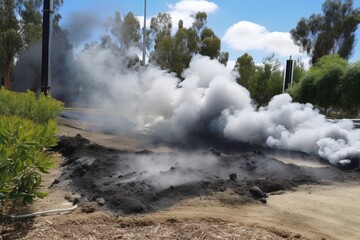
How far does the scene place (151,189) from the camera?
5.27 m

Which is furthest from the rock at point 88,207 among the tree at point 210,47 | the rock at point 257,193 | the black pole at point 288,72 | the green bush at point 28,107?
the tree at point 210,47

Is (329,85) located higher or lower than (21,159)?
higher

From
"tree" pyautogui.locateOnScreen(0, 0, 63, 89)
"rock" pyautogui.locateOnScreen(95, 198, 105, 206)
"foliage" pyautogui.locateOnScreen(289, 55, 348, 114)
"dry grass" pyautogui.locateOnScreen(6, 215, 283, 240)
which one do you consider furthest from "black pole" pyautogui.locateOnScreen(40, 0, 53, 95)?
"tree" pyautogui.locateOnScreen(0, 0, 63, 89)

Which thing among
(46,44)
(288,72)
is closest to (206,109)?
(46,44)

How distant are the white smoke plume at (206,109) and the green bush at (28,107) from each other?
17.0 ft

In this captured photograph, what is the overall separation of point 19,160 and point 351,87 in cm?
1503

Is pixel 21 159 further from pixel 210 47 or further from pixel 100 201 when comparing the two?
pixel 210 47

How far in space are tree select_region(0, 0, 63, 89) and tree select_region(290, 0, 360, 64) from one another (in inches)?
1242

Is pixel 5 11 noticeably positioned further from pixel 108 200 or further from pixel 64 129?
pixel 108 200

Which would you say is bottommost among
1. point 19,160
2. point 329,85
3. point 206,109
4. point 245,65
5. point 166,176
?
point 166,176

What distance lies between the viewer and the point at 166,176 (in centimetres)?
591

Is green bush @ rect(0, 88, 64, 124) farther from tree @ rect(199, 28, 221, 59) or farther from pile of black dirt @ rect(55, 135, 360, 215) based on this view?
tree @ rect(199, 28, 221, 59)

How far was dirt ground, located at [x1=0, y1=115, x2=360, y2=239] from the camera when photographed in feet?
13.0

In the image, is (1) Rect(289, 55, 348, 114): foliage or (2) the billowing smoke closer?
(2) the billowing smoke
